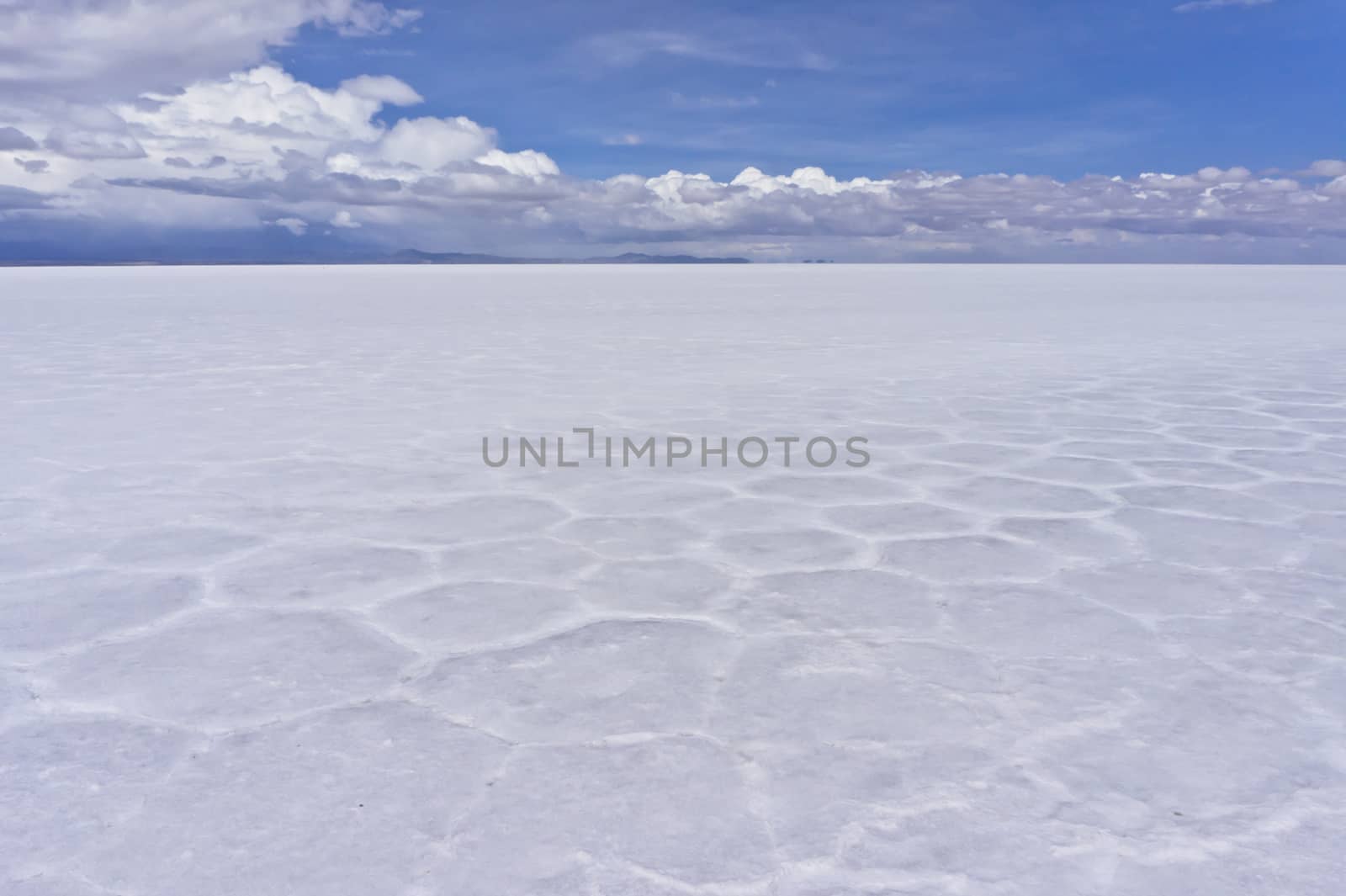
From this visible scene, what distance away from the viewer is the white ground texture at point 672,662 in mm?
1212

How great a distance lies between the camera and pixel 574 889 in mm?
1138

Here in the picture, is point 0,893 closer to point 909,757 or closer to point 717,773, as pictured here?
point 717,773

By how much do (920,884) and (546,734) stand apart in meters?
0.60

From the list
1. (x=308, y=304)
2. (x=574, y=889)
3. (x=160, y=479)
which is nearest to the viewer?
(x=574, y=889)

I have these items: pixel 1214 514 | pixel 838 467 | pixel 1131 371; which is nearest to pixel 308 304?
pixel 1131 371

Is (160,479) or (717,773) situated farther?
(160,479)

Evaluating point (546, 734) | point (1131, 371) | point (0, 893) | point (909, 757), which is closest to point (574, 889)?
point (546, 734)

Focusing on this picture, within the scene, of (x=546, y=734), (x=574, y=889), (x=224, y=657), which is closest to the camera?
(x=574, y=889)

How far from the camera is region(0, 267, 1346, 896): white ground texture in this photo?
1212mm

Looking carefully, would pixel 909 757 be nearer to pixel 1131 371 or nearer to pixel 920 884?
pixel 920 884

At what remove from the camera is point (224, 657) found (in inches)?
70.6

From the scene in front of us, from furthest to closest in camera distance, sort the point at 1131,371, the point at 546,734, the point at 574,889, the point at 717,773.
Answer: the point at 1131,371
the point at 546,734
the point at 717,773
the point at 574,889

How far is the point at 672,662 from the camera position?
1764 mm

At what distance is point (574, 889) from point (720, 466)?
7.75 feet
